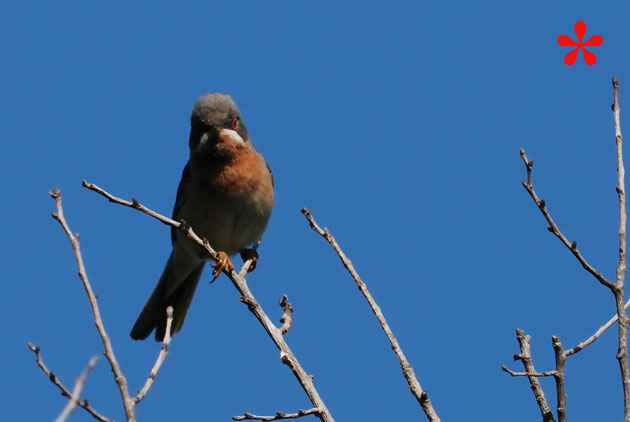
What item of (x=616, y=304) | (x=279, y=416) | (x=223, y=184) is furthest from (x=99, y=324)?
(x=223, y=184)

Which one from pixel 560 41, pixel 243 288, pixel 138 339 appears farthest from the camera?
pixel 138 339

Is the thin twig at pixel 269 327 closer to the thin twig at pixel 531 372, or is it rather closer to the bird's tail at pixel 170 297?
the thin twig at pixel 531 372

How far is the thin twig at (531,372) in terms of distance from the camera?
4293mm

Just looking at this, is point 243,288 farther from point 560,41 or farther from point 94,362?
point 94,362

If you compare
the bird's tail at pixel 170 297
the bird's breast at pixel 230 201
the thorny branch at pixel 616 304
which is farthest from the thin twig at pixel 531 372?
the bird's tail at pixel 170 297

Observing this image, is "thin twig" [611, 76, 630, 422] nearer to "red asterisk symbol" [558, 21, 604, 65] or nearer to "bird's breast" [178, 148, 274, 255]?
"red asterisk symbol" [558, 21, 604, 65]

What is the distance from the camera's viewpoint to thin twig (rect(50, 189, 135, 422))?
11.4 feet

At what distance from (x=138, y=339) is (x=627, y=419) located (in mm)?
6495

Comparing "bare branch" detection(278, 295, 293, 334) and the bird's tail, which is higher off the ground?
the bird's tail

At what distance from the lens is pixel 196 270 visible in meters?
9.50

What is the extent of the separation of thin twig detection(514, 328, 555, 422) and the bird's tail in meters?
5.34

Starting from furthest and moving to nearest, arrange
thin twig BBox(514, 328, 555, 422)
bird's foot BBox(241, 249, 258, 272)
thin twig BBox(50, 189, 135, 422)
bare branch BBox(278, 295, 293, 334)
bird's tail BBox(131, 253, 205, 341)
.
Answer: bird's tail BBox(131, 253, 205, 341), bird's foot BBox(241, 249, 258, 272), bare branch BBox(278, 295, 293, 334), thin twig BBox(514, 328, 555, 422), thin twig BBox(50, 189, 135, 422)

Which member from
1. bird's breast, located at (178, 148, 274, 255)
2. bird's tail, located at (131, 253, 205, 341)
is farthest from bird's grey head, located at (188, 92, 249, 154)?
bird's tail, located at (131, 253, 205, 341)

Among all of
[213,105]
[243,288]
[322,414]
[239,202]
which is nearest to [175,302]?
[239,202]
